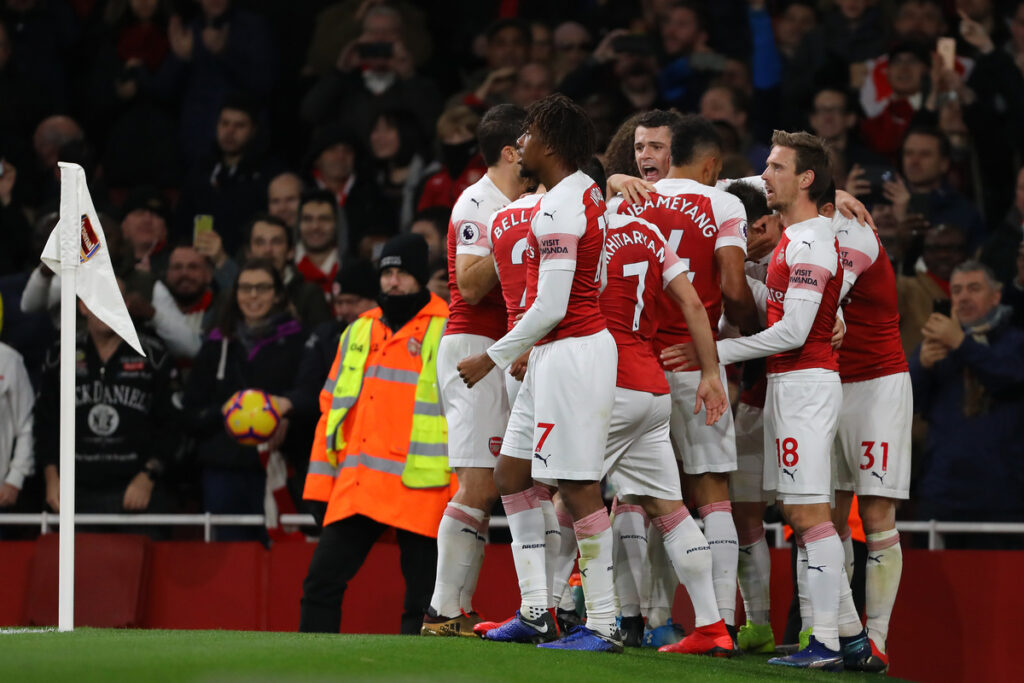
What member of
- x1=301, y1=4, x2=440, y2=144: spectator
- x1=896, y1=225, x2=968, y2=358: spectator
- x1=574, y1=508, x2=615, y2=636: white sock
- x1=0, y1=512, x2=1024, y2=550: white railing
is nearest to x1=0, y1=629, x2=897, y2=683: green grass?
x1=574, y1=508, x2=615, y2=636: white sock

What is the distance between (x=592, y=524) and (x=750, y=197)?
2.88 m

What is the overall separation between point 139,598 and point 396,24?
6.40m

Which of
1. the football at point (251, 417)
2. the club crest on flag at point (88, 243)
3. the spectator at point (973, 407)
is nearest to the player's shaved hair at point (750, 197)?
the spectator at point (973, 407)

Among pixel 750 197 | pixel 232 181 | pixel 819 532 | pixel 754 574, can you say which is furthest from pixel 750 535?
pixel 232 181

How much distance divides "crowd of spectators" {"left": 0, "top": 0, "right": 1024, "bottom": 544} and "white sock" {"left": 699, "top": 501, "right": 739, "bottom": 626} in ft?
7.48

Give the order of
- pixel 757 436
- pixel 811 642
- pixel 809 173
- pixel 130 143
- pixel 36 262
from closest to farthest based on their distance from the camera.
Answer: pixel 811 642, pixel 809 173, pixel 757 436, pixel 36 262, pixel 130 143

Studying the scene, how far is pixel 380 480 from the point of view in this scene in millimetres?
8344

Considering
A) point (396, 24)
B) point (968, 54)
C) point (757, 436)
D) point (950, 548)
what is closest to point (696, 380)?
point (757, 436)

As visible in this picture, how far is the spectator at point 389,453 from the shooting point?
8297 mm

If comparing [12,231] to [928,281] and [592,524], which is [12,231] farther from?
[592,524]

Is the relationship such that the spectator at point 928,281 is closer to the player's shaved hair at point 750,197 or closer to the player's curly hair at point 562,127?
the player's shaved hair at point 750,197

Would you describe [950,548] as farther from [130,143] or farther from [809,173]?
[130,143]

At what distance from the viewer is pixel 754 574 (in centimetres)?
809

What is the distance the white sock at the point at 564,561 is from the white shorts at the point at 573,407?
106 centimetres
